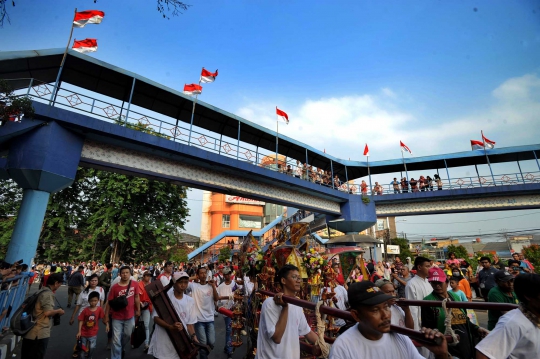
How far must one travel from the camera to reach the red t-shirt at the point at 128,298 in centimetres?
516

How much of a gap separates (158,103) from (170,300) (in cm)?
1161

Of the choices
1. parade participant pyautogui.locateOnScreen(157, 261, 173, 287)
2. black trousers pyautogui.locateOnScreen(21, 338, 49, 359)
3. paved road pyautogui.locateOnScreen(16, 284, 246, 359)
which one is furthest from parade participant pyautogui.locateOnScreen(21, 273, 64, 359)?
parade participant pyautogui.locateOnScreen(157, 261, 173, 287)

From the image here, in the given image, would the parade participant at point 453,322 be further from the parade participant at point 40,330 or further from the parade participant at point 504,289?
the parade participant at point 40,330

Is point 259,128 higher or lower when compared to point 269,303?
higher

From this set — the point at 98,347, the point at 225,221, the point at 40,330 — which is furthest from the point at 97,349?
the point at 225,221

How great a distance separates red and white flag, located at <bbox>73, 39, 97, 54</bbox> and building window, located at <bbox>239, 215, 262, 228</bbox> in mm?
35641

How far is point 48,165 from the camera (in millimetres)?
8773

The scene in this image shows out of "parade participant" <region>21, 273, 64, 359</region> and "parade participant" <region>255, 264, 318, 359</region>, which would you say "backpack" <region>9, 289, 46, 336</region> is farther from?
"parade participant" <region>255, 264, 318, 359</region>

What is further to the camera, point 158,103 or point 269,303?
point 158,103

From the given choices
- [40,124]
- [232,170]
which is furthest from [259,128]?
[40,124]

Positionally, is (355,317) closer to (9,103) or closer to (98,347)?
(98,347)

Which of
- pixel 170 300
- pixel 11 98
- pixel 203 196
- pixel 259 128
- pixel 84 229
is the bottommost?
pixel 170 300

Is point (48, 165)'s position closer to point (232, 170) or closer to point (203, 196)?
point (232, 170)

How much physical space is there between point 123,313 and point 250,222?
134 feet
